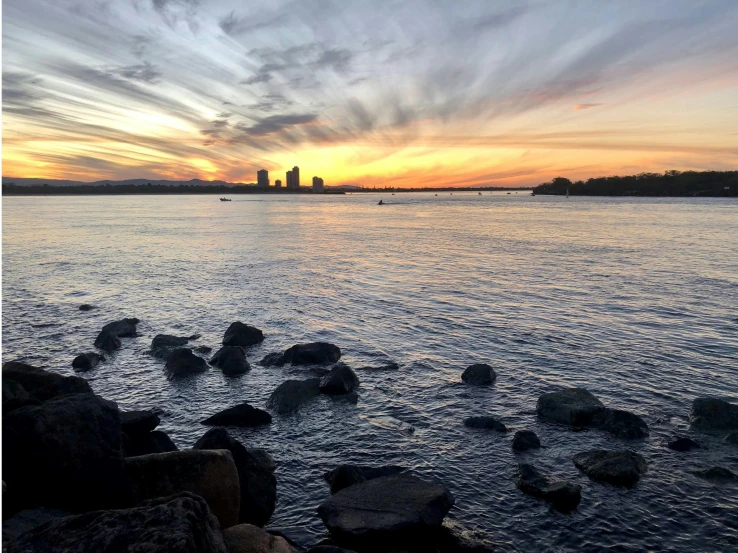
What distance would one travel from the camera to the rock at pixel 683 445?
14273 millimetres

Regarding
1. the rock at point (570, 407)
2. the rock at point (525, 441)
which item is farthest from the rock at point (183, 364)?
the rock at point (570, 407)

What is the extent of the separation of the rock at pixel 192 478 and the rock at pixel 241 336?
44.9 ft

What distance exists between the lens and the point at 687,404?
17.0 m

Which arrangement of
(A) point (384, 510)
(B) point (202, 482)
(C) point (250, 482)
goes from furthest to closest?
(C) point (250, 482), (A) point (384, 510), (B) point (202, 482)

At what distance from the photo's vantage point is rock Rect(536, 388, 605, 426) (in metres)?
15.8

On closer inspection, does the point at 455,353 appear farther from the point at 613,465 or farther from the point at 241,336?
the point at 241,336

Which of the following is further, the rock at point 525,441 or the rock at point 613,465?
the rock at point 525,441

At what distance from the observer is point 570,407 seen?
16031 mm

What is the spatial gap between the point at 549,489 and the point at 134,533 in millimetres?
9356

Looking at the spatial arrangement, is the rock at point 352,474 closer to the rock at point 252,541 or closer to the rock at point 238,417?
the rock at point 252,541

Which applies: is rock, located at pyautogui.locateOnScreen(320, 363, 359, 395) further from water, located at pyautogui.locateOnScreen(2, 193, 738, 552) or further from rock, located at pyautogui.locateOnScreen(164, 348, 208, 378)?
rock, located at pyautogui.locateOnScreen(164, 348, 208, 378)

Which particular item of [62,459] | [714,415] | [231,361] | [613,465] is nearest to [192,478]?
[62,459]

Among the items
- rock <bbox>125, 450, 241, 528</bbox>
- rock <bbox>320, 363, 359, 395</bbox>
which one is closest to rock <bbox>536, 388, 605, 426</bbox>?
rock <bbox>320, 363, 359, 395</bbox>

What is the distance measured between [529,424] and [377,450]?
4.88m
